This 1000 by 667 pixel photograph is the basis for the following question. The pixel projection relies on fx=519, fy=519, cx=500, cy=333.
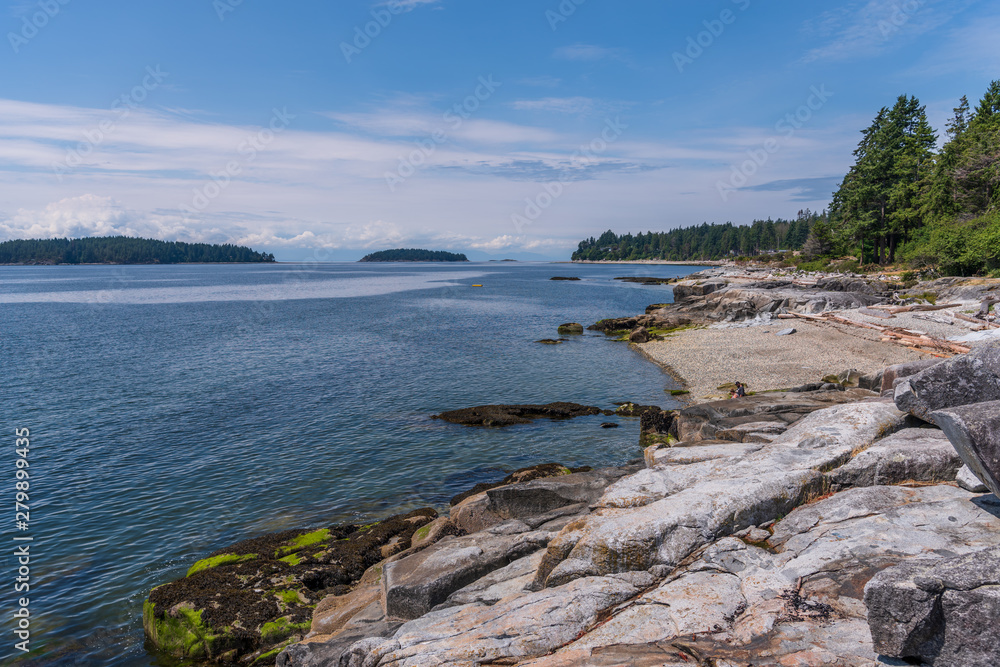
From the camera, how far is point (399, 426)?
81.0ft

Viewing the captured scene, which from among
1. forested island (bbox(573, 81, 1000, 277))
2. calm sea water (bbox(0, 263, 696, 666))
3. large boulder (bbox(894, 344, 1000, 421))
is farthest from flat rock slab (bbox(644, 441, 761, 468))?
forested island (bbox(573, 81, 1000, 277))

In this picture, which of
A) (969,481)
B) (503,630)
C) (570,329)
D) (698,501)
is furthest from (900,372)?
(570,329)

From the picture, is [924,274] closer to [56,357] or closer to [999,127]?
[999,127]

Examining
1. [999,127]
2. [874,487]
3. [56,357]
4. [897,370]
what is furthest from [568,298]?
[874,487]

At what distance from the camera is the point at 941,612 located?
202 inches

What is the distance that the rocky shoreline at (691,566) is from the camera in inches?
233

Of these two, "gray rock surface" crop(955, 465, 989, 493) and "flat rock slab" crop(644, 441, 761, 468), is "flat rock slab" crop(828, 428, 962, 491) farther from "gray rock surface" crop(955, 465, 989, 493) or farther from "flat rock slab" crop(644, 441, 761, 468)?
"flat rock slab" crop(644, 441, 761, 468)

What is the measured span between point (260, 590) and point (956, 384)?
15052mm

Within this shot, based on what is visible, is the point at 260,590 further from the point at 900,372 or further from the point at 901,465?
the point at 900,372

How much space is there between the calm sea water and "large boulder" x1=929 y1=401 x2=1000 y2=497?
45.4ft

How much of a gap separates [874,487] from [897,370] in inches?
333

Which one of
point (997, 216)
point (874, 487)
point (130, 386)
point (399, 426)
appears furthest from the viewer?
point (997, 216)

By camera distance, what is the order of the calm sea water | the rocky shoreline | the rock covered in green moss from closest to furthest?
1. the rocky shoreline
2. the rock covered in green moss
3. the calm sea water

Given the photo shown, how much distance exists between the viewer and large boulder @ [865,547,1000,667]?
16.1 ft
